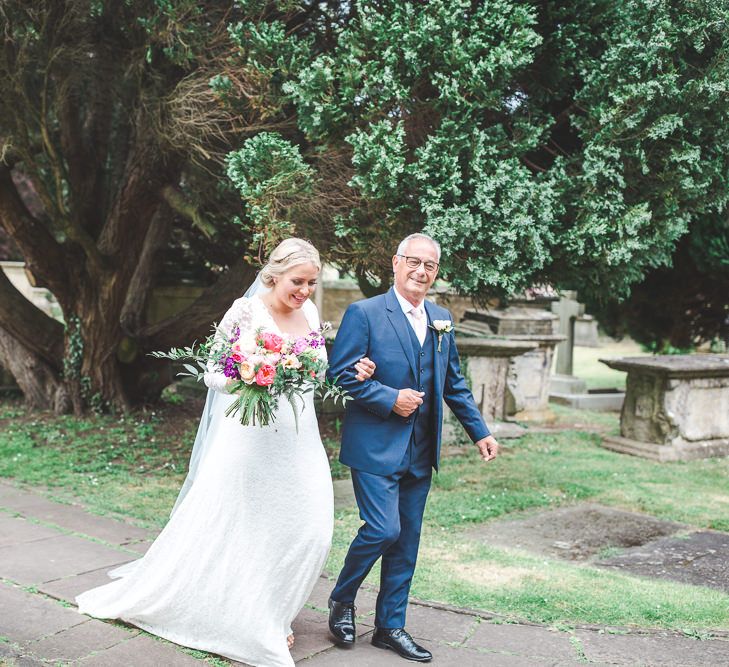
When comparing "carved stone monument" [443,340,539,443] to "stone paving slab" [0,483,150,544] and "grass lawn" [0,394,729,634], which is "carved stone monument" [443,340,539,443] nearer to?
"grass lawn" [0,394,729,634]

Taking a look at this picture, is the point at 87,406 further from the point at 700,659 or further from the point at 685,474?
the point at 700,659

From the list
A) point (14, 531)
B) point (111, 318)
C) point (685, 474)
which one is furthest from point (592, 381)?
point (14, 531)

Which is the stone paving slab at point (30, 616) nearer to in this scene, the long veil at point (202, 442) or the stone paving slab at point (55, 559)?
the stone paving slab at point (55, 559)

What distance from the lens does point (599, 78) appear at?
21.6 feet

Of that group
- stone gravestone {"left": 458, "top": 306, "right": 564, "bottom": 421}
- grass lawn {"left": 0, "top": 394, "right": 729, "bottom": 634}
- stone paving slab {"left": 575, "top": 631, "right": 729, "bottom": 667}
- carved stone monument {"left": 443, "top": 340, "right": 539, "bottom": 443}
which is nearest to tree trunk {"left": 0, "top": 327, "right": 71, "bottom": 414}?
grass lawn {"left": 0, "top": 394, "right": 729, "bottom": 634}

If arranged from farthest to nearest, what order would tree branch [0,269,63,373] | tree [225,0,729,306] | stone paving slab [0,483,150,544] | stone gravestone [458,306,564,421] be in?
stone gravestone [458,306,564,421] < tree branch [0,269,63,373] < tree [225,0,729,306] < stone paving slab [0,483,150,544]

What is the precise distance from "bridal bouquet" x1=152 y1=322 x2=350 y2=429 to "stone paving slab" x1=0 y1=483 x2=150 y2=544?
2.56 m

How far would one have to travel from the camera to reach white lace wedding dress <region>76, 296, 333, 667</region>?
3855 mm

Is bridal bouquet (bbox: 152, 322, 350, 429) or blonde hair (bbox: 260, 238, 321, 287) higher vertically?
blonde hair (bbox: 260, 238, 321, 287)

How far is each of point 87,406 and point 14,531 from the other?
5235mm

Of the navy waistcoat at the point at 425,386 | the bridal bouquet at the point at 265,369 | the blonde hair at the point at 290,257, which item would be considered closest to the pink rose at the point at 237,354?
the bridal bouquet at the point at 265,369

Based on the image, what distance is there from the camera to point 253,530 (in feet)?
12.9

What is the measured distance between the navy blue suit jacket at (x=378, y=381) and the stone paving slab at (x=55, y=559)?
2.12 meters

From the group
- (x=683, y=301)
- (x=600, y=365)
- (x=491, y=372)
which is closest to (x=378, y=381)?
(x=491, y=372)
